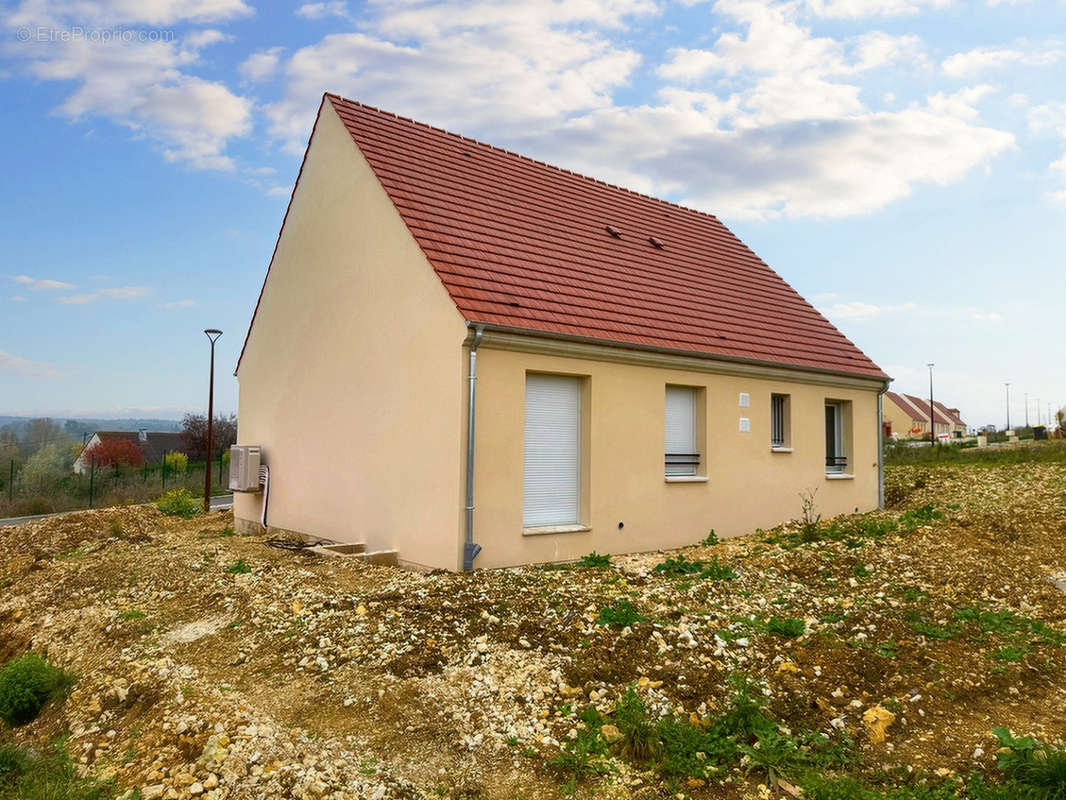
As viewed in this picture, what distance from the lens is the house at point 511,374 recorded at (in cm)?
925

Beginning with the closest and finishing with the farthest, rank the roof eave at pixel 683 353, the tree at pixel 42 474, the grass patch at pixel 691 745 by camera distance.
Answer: the grass patch at pixel 691 745 → the roof eave at pixel 683 353 → the tree at pixel 42 474

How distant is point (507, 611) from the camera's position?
7082 millimetres

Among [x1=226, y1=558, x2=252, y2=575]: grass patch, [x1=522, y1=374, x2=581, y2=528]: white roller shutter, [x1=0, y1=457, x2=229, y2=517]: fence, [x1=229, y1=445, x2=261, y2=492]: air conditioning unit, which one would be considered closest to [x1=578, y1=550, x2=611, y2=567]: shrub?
[x1=522, y1=374, x2=581, y2=528]: white roller shutter

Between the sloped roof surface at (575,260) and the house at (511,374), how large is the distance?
55 mm

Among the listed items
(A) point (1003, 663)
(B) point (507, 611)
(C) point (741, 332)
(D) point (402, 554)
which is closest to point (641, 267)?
(C) point (741, 332)

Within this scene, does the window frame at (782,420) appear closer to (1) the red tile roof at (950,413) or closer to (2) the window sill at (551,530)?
(2) the window sill at (551,530)

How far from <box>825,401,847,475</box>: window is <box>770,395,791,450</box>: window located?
185 cm

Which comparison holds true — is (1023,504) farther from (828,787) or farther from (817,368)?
(828,787)

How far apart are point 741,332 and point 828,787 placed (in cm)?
961

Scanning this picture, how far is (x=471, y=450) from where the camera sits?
8.74 metres

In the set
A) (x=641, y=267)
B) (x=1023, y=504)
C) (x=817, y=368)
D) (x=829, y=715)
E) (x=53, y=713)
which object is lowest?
(x=53, y=713)

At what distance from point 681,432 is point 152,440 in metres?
54.6

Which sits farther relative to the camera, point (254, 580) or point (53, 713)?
point (254, 580)

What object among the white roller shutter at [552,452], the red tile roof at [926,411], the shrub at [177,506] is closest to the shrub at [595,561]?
the white roller shutter at [552,452]
